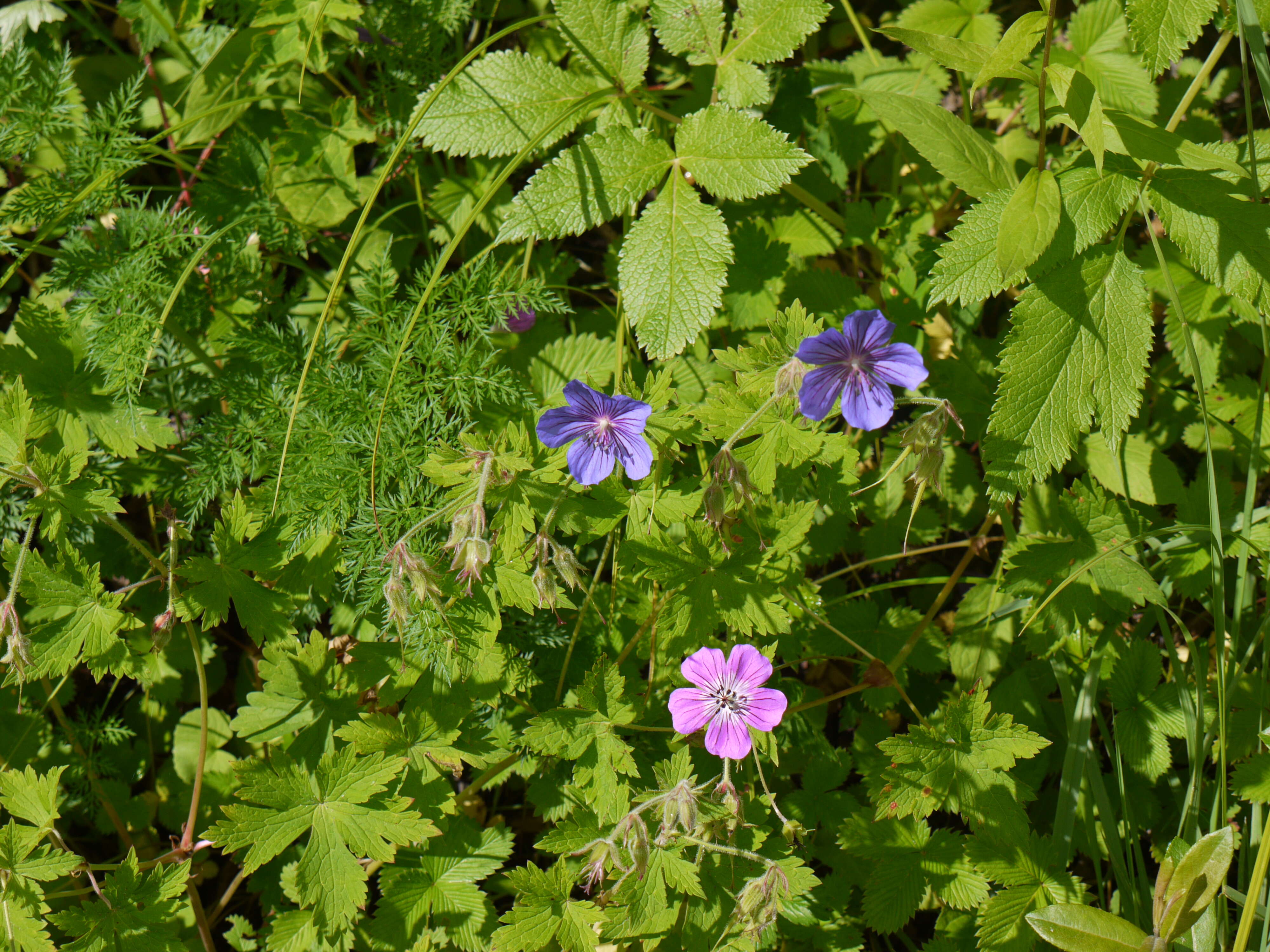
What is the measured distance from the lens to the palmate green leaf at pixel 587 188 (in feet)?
7.29

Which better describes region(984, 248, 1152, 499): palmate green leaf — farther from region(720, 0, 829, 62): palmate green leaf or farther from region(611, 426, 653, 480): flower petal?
region(720, 0, 829, 62): palmate green leaf

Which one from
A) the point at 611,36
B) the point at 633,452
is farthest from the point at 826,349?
the point at 611,36

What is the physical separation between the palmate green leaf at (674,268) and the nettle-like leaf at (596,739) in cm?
81

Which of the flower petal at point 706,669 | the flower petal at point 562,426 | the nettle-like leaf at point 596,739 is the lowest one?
the nettle-like leaf at point 596,739

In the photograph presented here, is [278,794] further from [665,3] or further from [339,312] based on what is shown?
[665,3]

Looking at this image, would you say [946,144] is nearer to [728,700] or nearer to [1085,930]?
[728,700]

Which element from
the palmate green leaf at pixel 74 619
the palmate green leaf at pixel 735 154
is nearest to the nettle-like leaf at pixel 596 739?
the palmate green leaf at pixel 74 619

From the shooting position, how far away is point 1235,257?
1.90 metres

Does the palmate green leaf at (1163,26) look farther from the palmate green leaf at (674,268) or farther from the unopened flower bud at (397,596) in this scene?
the unopened flower bud at (397,596)

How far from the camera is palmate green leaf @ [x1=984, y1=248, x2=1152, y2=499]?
1943mm

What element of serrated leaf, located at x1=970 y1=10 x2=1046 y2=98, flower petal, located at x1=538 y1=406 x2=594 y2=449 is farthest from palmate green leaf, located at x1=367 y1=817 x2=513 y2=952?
serrated leaf, located at x1=970 y1=10 x2=1046 y2=98

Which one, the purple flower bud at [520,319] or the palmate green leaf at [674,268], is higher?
the palmate green leaf at [674,268]

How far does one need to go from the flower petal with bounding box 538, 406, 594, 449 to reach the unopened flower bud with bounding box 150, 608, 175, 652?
1142mm

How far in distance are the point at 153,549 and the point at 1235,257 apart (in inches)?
124
